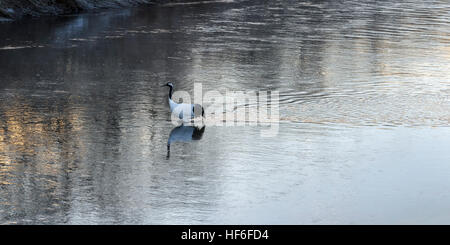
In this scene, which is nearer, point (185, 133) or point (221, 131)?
point (185, 133)

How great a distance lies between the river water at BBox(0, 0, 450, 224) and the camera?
912 cm

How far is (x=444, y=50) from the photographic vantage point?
2117 centimetres

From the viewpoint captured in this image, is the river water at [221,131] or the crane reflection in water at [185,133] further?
the crane reflection in water at [185,133]

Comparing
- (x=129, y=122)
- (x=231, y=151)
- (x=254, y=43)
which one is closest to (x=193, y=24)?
(x=254, y=43)

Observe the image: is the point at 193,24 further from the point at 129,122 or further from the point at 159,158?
the point at 159,158

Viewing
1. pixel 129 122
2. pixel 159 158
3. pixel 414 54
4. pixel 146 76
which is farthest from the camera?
pixel 414 54

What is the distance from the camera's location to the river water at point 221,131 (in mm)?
9125

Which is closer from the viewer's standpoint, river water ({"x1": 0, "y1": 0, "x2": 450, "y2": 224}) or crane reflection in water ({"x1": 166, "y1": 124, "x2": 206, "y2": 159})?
river water ({"x1": 0, "y1": 0, "x2": 450, "y2": 224})

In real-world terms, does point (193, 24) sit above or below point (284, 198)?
above

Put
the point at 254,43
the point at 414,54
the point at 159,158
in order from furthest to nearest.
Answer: the point at 254,43
the point at 414,54
the point at 159,158

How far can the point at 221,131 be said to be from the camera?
1252cm

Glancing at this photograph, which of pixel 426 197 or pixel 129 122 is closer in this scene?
pixel 426 197
